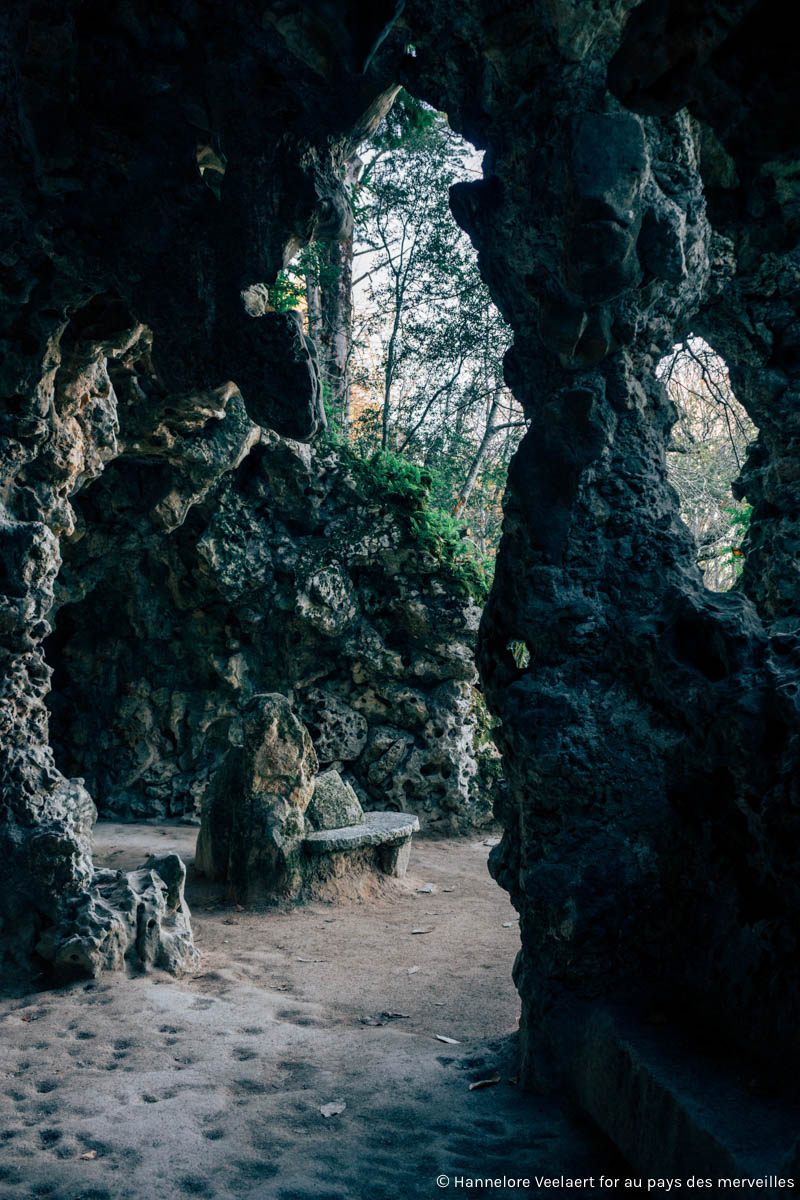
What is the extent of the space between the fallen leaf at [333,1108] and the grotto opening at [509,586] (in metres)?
0.02

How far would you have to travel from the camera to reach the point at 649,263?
11.0 feet

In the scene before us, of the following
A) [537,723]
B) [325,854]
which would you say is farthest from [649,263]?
[325,854]

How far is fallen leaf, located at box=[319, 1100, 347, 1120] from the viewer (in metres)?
3.16

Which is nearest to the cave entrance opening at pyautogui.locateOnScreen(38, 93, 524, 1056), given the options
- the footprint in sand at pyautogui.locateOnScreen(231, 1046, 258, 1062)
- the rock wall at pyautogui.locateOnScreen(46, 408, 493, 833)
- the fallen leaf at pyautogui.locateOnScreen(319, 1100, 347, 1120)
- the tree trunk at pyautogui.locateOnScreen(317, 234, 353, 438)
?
the rock wall at pyautogui.locateOnScreen(46, 408, 493, 833)

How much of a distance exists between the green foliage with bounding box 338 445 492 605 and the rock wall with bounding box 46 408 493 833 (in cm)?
4

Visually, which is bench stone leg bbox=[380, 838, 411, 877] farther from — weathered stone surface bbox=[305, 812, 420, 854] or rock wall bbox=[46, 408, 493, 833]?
rock wall bbox=[46, 408, 493, 833]

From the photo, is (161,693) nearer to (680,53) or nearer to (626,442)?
(626,442)

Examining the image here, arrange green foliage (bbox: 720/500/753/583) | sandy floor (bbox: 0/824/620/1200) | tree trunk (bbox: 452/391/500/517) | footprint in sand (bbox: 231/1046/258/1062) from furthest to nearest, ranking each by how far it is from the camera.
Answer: tree trunk (bbox: 452/391/500/517) → green foliage (bbox: 720/500/753/583) → footprint in sand (bbox: 231/1046/258/1062) → sandy floor (bbox: 0/824/620/1200)

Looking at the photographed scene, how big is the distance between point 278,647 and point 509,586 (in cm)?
703

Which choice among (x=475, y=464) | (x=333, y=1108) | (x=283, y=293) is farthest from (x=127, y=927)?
(x=475, y=464)

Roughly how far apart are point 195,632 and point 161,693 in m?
0.86

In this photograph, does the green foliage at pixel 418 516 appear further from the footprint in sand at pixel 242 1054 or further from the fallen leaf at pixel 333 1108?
the fallen leaf at pixel 333 1108

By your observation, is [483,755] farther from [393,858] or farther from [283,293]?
[283,293]

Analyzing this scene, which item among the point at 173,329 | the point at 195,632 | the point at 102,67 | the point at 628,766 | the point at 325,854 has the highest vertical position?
the point at 102,67
